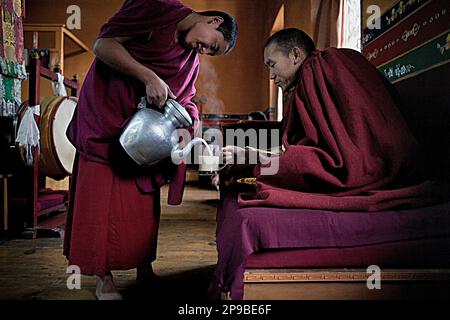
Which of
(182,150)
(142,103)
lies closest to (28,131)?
(142,103)

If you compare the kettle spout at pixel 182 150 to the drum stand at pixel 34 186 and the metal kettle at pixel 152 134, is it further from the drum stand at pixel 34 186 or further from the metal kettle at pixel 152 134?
the drum stand at pixel 34 186

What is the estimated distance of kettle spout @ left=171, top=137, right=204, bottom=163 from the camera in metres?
1.46

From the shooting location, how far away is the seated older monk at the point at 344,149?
1175mm

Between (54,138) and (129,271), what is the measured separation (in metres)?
1.49

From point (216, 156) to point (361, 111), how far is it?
52 cm

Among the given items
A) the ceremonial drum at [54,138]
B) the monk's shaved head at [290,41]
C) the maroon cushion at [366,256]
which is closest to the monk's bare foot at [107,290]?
the maroon cushion at [366,256]

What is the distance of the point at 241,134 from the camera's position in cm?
321

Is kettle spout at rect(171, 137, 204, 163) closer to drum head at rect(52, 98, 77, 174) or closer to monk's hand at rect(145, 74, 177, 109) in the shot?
monk's hand at rect(145, 74, 177, 109)

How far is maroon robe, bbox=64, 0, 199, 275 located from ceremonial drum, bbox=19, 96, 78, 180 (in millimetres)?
1589

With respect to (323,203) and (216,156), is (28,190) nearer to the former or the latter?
(216,156)

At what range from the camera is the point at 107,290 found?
5.15 feet

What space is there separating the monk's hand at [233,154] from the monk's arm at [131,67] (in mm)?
280

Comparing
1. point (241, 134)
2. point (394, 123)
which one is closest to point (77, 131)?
point (394, 123)

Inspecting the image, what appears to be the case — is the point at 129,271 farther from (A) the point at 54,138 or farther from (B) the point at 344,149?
(A) the point at 54,138
